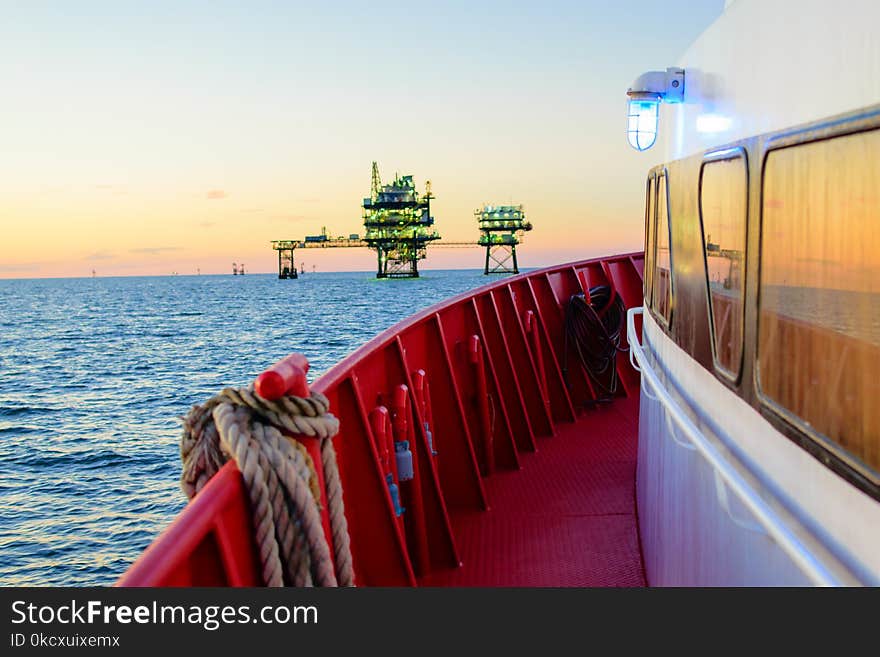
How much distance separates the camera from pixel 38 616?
1588 mm

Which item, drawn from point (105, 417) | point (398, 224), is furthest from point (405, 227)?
point (105, 417)

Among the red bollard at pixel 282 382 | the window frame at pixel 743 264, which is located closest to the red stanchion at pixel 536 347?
→ the window frame at pixel 743 264

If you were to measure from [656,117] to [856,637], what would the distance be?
3.23 m

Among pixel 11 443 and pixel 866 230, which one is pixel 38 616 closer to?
pixel 866 230

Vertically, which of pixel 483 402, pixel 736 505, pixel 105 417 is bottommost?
pixel 105 417

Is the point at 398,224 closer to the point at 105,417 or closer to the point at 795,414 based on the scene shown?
the point at 105,417

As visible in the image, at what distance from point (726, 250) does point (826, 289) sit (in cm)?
97

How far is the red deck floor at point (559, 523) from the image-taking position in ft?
16.6

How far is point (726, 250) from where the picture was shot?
2771mm

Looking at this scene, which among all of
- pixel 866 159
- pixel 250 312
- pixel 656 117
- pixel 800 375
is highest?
pixel 656 117

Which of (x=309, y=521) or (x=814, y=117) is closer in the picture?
(x=814, y=117)

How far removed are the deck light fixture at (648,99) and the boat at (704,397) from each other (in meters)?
0.01

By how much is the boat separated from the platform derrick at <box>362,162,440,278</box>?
11136 centimetres

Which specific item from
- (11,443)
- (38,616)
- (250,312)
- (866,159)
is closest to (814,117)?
(866,159)
